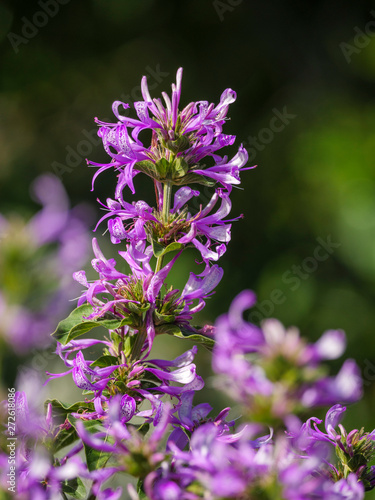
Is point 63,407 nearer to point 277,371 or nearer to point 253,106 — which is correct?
point 277,371

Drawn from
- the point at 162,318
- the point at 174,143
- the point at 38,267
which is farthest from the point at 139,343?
the point at 38,267

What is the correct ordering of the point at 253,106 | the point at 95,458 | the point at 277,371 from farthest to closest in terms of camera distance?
the point at 253,106, the point at 95,458, the point at 277,371

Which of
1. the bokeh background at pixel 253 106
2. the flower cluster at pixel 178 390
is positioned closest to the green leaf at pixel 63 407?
the flower cluster at pixel 178 390

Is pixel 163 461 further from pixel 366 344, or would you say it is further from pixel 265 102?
pixel 265 102

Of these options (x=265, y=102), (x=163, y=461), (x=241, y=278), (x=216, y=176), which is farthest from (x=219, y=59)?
(x=163, y=461)

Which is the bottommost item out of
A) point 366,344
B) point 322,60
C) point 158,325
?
point 366,344

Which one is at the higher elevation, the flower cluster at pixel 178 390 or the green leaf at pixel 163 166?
the green leaf at pixel 163 166

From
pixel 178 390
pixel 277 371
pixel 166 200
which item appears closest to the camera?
pixel 277 371

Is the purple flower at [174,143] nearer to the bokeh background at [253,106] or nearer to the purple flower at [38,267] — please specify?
the purple flower at [38,267]
